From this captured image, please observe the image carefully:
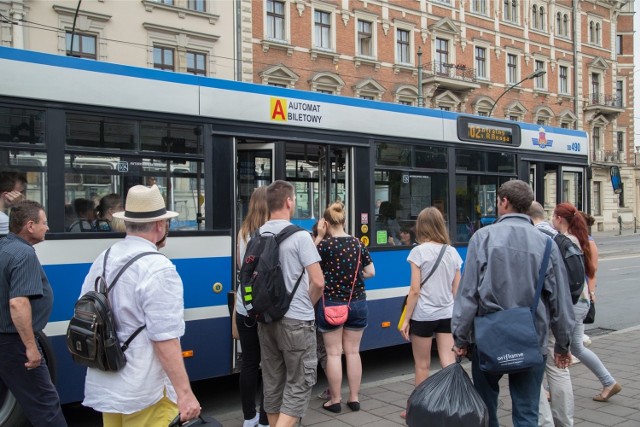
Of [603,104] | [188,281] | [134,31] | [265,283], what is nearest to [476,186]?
[188,281]

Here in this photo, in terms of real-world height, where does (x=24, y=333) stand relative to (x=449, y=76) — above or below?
below

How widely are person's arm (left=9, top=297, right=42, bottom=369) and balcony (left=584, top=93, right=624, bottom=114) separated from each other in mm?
50550

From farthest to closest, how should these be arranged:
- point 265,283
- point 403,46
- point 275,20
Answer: point 403,46 < point 275,20 < point 265,283

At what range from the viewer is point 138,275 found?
9.38ft

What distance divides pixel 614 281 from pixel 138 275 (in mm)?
16258

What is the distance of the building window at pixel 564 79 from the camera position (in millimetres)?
46344

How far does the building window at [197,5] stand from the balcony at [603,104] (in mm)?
34104

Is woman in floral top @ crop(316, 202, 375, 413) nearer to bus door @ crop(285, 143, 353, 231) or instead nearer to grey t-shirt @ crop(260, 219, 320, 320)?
grey t-shirt @ crop(260, 219, 320, 320)

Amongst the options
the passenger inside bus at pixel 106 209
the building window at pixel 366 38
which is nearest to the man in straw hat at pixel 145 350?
the passenger inside bus at pixel 106 209

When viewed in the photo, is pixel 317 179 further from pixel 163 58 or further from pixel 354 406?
pixel 163 58

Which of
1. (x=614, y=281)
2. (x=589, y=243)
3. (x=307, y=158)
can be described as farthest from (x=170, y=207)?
(x=614, y=281)

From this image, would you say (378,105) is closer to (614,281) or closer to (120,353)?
(120,353)

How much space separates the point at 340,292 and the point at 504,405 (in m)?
1.98

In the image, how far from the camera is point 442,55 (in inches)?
1479
